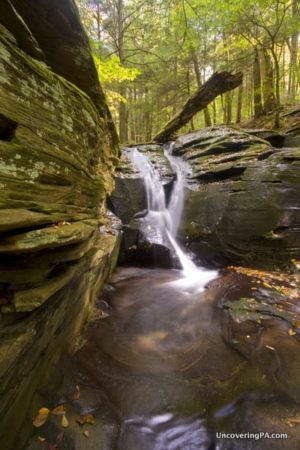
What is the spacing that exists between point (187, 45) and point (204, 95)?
6.65ft

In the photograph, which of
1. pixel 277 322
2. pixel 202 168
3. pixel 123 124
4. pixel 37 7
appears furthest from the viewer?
pixel 123 124

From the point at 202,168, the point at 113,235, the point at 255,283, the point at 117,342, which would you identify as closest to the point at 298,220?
the point at 255,283

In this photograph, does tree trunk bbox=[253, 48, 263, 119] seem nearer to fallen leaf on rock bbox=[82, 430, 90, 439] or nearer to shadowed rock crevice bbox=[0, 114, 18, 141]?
shadowed rock crevice bbox=[0, 114, 18, 141]

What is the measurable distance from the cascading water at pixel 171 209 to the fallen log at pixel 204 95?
9.16 ft

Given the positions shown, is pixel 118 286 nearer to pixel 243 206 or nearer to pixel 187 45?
pixel 243 206

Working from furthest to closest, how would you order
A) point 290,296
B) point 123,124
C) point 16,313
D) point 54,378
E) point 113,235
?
point 123,124 → point 113,235 → point 290,296 → point 54,378 → point 16,313

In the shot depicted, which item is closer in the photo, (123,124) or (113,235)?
(113,235)

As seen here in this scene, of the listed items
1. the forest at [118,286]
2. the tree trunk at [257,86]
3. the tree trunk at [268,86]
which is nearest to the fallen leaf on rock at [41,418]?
the forest at [118,286]

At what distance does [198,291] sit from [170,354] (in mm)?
2196

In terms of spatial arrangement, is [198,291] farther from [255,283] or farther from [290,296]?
[290,296]

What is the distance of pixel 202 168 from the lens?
8.84 meters

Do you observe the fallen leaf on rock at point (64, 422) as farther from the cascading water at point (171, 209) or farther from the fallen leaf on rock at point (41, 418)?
the cascading water at point (171, 209)

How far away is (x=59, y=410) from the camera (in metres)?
2.75

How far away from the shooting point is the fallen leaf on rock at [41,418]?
2.57 m
